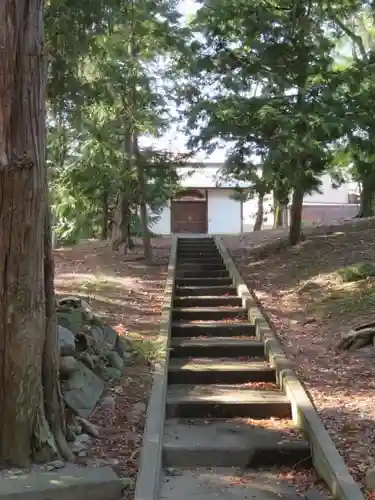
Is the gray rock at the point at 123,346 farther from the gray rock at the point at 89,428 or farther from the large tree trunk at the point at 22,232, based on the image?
the large tree trunk at the point at 22,232

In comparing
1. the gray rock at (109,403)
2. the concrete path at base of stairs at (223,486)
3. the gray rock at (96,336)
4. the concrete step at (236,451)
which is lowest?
the concrete path at base of stairs at (223,486)

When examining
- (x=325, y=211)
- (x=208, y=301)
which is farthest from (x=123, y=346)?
(x=325, y=211)

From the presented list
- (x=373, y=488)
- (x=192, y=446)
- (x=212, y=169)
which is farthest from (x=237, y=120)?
(x=212, y=169)

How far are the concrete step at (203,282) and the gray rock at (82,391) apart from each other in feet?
21.0

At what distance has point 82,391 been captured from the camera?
5734 millimetres

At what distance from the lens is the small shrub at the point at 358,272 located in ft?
33.8

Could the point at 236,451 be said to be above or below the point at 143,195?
below

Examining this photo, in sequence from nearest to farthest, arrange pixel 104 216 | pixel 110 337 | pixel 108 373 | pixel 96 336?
1. pixel 108 373
2. pixel 96 336
3. pixel 110 337
4. pixel 104 216

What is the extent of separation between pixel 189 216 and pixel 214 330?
24.7 meters

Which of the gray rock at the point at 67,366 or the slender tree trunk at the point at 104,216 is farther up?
the slender tree trunk at the point at 104,216

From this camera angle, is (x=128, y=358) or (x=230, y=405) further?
(x=128, y=358)

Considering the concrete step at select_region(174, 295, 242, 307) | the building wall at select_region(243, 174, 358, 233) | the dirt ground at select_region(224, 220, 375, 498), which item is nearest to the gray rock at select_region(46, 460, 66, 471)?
the dirt ground at select_region(224, 220, 375, 498)

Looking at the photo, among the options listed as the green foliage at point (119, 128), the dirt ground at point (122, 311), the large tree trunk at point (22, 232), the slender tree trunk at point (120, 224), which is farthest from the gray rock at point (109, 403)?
the slender tree trunk at point (120, 224)

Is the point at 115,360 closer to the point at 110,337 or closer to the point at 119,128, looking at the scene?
the point at 110,337
